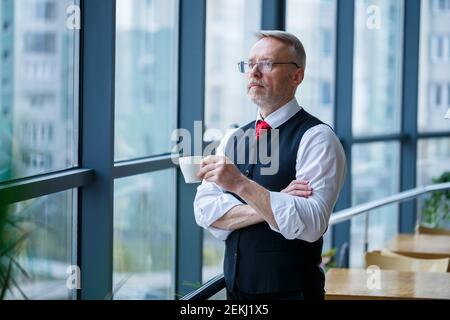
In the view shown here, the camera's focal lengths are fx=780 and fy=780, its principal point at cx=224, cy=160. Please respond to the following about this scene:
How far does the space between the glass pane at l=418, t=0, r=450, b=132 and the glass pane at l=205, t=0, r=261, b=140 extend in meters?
3.02

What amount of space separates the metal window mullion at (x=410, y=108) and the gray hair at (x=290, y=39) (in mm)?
5726

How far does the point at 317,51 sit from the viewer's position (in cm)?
666

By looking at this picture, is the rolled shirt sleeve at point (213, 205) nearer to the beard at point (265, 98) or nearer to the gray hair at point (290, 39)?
the beard at point (265, 98)

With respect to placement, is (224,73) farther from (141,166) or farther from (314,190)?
(314,190)

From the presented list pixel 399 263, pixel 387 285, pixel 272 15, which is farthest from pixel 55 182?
pixel 272 15

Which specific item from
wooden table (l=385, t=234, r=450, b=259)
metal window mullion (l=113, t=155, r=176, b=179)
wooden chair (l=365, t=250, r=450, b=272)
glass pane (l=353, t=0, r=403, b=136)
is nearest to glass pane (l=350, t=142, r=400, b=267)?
glass pane (l=353, t=0, r=403, b=136)

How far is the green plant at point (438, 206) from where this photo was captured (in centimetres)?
727

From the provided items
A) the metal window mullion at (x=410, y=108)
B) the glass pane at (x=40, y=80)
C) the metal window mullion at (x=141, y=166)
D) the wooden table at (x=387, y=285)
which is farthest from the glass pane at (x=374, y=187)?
the glass pane at (x=40, y=80)

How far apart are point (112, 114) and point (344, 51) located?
3788 millimetres

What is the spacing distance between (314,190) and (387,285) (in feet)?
4.65

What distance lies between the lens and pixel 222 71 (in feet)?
16.8
